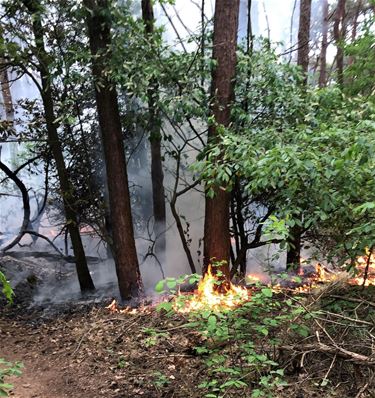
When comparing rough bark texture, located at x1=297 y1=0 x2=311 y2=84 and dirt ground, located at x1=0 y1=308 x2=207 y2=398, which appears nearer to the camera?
dirt ground, located at x1=0 y1=308 x2=207 y2=398

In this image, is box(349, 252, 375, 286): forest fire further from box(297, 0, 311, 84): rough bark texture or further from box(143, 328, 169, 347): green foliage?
box(297, 0, 311, 84): rough bark texture

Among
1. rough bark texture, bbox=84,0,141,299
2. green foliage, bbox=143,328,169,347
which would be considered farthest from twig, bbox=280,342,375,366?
rough bark texture, bbox=84,0,141,299

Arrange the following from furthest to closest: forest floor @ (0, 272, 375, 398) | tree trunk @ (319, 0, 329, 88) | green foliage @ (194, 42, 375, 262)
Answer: tree trunk @ (319, 0, 329, 88) → green foliage @ (194, 42, 375, 262) → forest floor @ (0, 272, 375, 398)

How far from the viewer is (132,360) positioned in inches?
185

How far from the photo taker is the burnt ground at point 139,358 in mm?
3430

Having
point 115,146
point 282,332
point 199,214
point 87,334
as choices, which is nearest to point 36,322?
point 87,334

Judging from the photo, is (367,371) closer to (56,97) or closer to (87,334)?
(87,334)

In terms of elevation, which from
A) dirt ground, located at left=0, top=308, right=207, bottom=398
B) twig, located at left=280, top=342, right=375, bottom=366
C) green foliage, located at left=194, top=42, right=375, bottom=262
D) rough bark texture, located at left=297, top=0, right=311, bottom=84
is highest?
rough bark texture, located at left=297, top=0, right=311, bottom=84

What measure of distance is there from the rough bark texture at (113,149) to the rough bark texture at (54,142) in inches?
38.5

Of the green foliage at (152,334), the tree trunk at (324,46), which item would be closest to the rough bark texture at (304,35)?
the tree trunk at (324,46)

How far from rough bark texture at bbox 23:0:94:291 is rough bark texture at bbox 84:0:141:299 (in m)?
0.98

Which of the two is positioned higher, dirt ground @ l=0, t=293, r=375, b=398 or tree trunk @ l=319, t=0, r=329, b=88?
tree trunk @ l=319, t=0, r=329, b=88

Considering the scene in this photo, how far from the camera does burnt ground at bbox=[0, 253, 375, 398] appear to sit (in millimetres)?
3430

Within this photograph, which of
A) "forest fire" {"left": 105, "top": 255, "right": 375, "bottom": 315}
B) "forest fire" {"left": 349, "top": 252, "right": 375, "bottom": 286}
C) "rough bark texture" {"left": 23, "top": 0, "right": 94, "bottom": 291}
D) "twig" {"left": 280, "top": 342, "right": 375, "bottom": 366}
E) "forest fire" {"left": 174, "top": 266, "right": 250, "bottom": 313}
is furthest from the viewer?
"rough bark texture" {"left": 23, "top": 0, "right": 94, "bottom": 291}
